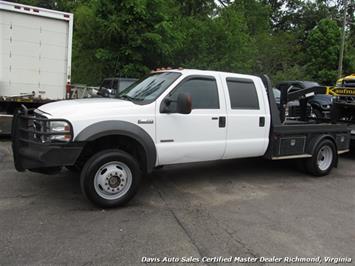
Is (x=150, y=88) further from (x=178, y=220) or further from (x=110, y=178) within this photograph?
(x=178, y=220)

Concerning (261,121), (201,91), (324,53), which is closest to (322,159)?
(261,121)

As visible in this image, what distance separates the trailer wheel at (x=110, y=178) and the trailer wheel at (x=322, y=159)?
12.3 feet

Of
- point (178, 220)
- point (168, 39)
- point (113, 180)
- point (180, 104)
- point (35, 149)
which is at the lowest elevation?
point (178, 220)

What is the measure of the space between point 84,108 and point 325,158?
502 centimetres

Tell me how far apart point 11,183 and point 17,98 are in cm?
402

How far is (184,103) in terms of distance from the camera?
4859 mm

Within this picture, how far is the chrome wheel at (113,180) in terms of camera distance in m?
4.75

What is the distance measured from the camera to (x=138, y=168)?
16.3ft

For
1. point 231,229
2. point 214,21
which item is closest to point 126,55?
point 214,21

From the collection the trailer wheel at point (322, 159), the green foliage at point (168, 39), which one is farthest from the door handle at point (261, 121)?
the green foliage at point (168, 39)

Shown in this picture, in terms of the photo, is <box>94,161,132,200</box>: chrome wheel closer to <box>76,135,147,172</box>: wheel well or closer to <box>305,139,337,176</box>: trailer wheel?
<box>76,135,147,172</box>: wheel well

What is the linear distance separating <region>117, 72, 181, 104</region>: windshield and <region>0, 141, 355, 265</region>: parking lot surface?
148 centimetres

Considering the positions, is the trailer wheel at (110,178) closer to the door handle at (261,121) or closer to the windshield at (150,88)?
the windshield at (150,88)

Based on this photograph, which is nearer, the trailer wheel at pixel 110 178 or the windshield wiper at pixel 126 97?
the trailer wheel at pixel 110 178
